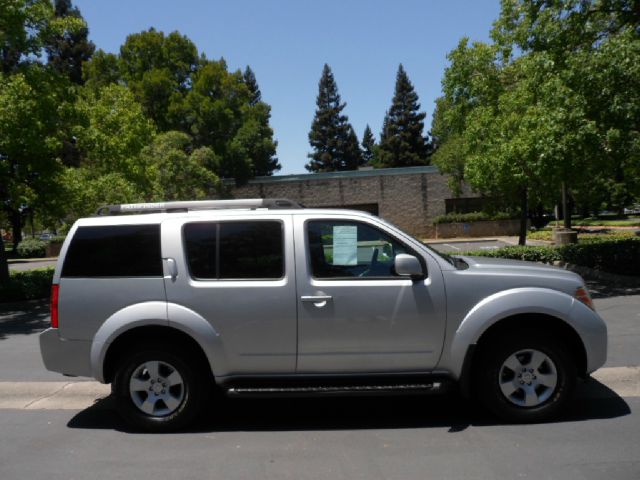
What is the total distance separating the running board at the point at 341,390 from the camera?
480 cm

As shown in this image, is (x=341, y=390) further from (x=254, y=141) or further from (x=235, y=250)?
A: (x=254, y=141)

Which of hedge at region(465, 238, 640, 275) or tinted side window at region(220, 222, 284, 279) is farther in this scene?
hedge at region(465, 238, 640, 275)

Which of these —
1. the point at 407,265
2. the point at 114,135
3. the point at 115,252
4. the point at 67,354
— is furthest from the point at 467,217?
the point at 67,354

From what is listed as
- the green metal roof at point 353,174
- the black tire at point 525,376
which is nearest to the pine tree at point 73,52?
the green metal roof at point 353,174

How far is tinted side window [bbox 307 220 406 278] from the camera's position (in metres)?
5.08

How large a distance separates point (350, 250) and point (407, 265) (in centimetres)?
65

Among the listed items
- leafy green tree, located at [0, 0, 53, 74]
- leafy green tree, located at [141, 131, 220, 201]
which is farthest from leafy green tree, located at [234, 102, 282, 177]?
leafy green tree, located at [0, 0, 53, 74]

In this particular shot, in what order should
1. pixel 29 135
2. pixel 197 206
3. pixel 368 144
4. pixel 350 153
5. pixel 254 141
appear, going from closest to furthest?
1. pixel 197 206
2. pixel 29 135
3. pixel 254 141
4. pixel 350 153
5. pixel 368 144

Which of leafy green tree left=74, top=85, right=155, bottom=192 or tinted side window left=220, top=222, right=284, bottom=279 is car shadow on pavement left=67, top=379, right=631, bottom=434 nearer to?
tinted side window left=220, top=222, right=284, bottom=279

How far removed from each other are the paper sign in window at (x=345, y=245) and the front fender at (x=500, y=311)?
111cm

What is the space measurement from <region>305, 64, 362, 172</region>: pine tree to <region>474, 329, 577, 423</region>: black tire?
69.8 metres

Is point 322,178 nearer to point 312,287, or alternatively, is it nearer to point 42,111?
point 42,111

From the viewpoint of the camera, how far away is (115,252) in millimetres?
5195

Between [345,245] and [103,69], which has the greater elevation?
[103,69]
